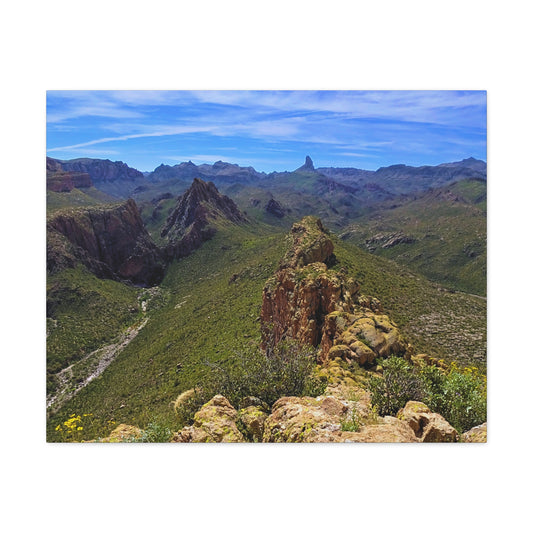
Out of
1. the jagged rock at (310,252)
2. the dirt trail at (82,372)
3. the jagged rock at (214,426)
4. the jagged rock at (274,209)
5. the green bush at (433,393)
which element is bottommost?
the dirt trail at (82,372)

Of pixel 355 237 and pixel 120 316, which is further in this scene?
pixel 355 237

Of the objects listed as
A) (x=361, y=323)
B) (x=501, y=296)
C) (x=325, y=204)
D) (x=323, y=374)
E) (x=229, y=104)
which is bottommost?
(x=323, y=374)

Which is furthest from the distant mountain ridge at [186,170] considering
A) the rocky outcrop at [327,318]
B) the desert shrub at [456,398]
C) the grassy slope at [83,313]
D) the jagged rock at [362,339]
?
the grassy slope at [83,313]

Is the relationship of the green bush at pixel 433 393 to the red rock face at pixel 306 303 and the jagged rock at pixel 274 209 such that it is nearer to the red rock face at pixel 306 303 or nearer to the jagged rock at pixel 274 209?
the red rock face at pixel 306 303
